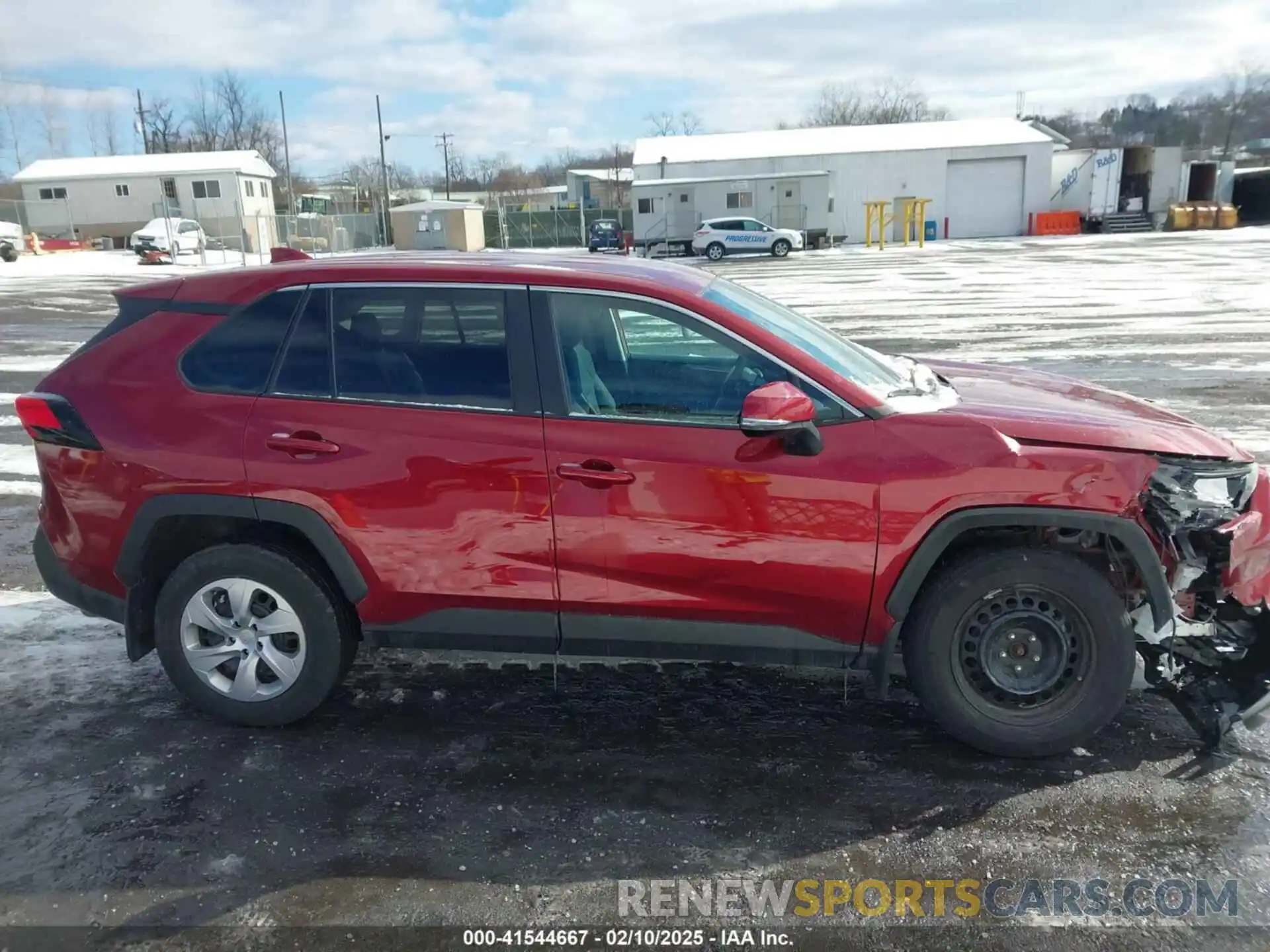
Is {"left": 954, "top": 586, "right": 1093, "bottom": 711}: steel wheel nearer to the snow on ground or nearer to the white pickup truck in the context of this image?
the snow on ground

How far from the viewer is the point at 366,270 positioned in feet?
12.1

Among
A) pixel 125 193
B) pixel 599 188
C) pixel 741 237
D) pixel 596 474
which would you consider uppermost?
pixel 599 188

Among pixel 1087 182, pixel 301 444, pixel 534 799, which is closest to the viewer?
pixel 534 799

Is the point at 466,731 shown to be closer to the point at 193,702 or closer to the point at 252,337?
the point at 193,702

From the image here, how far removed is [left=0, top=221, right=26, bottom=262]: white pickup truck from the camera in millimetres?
39281

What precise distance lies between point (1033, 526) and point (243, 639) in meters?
3.00

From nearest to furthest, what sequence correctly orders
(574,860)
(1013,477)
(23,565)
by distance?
(574,860) < (1013,477) < (23,565)

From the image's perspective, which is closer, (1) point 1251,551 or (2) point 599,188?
(1) point 1251,551

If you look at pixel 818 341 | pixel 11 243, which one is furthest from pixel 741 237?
pixel 818 341

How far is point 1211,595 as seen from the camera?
3461 millimetres

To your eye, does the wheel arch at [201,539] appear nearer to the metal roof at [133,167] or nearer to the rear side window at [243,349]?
the rear side window at [243,349]

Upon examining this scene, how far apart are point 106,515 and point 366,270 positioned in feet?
4.60

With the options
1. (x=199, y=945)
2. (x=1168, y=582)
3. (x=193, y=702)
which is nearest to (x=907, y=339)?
(x=1168, y=582)

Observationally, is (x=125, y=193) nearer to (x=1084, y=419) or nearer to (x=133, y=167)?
(x=133, y=167)
